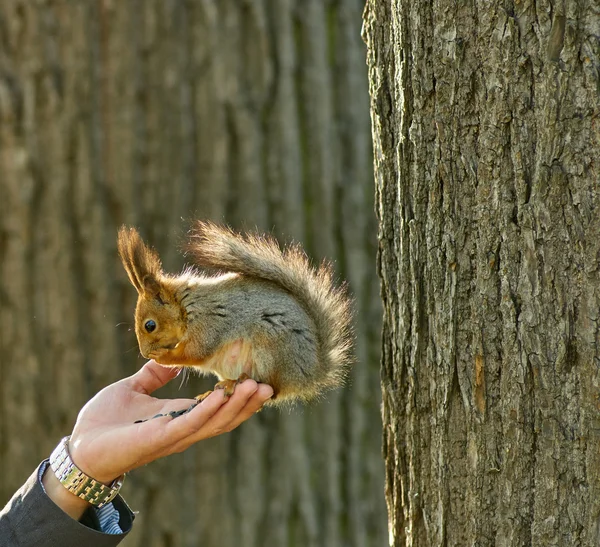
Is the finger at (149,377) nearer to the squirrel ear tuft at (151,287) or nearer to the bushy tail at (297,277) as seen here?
the squirrel ear tuft at (151,287)

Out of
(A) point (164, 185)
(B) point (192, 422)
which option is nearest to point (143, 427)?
(B) point (192, 422)

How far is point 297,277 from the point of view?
2.01m

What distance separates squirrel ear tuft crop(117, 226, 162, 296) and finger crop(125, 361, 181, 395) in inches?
7.4

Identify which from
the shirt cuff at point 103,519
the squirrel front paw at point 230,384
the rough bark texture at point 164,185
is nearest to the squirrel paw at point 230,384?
the squirrel front paw at point 230,384

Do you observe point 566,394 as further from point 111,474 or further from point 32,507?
point 32,507

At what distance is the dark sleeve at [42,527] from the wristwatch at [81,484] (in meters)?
0.04

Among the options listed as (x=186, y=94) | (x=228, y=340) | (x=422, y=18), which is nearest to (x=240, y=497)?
(x=228, y=340)

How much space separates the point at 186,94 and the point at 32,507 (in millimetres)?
1452

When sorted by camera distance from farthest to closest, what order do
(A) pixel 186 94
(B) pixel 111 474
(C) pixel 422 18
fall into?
(A) pixel 186 94
(B) pixel 111 474
(C) pixel 422 18

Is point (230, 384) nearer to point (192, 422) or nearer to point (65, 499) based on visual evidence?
point (192, 422)

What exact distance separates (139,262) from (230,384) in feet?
1.10

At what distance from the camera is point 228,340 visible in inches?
76.7

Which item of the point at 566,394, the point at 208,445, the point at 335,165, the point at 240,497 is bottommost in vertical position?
the point at 240,497

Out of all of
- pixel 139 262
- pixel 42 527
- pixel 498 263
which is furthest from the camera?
pixel 139 262
